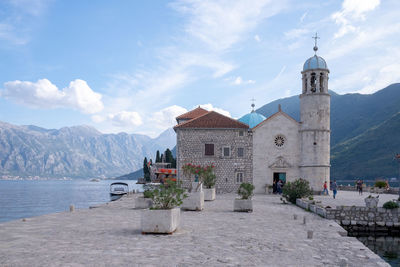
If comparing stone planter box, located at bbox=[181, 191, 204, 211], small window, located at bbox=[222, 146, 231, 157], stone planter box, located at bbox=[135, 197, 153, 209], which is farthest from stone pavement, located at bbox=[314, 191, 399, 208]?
stone planter box, located at bbox=[135, 197, 153, 209]

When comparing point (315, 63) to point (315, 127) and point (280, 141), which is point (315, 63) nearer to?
point (315, 127)

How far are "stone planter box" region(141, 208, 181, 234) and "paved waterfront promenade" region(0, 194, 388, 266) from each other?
0.82ft

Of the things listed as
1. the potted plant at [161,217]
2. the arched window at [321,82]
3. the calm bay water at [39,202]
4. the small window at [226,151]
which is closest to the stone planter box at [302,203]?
the potted plant at [161,217]

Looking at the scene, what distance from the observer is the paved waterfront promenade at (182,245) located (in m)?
7.76

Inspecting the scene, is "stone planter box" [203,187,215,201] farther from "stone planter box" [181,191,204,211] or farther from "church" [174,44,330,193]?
"church" [174,44,330,193]

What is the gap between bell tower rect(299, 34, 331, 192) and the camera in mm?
34406

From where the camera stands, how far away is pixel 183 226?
1274cm

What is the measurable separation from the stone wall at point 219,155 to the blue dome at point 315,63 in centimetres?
867

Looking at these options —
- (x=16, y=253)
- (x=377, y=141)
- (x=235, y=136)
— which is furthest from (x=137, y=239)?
(x=377, y=141)

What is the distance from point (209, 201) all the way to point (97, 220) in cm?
1155

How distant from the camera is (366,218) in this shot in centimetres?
1770

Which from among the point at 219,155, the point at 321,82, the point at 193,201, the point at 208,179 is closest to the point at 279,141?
the point at 219,155

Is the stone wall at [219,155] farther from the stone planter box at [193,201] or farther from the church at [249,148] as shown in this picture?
the stone planter box at [193,201]

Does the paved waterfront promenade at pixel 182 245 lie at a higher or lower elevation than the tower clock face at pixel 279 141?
lower
